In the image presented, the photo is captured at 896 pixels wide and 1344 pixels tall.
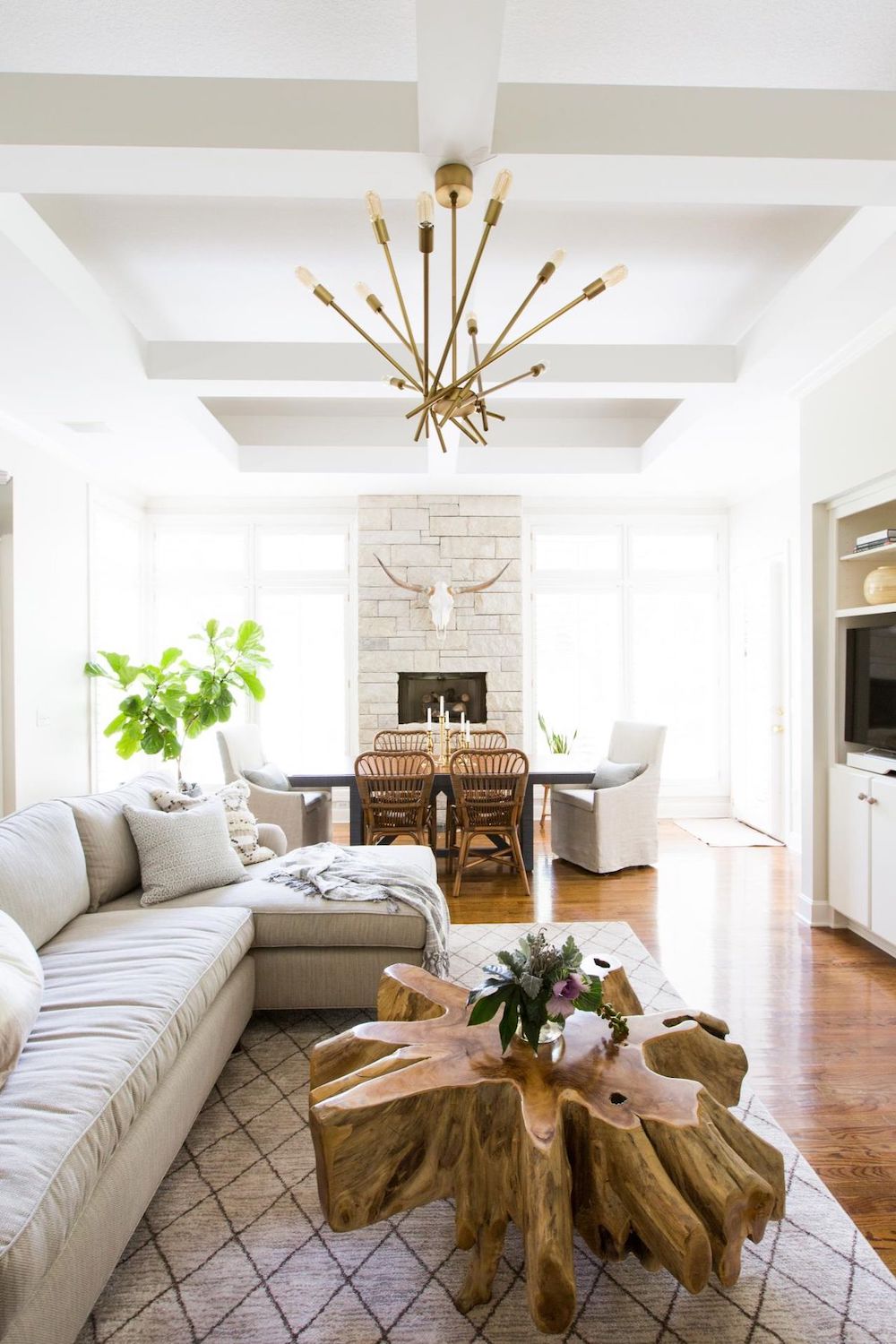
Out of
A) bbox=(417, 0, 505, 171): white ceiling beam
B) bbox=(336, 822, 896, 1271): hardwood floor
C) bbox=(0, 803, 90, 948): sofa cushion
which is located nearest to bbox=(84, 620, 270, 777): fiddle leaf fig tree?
bbox=(336, 822, 896, 1271): hardwood floor

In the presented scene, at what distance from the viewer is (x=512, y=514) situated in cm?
651

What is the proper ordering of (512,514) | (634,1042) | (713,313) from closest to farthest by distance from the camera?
(634,1042), (713,313), (512,514)

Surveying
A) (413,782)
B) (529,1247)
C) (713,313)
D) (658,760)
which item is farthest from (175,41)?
(658,760)

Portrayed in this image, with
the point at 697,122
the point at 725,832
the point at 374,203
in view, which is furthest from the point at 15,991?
the point at 725,832

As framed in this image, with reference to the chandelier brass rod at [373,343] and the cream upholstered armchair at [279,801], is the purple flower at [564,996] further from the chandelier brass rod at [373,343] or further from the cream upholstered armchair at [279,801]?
the cream upholstered armchair at [279,801]

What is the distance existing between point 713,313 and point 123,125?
106 inches

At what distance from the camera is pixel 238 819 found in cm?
336

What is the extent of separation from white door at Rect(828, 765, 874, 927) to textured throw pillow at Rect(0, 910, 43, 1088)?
333 cm

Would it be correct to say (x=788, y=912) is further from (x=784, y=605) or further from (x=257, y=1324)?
(x=257, y=1324)

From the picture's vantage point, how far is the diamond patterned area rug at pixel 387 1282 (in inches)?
59.7

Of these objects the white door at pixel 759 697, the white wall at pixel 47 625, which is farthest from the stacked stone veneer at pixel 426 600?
the white wall at pixel 47 625

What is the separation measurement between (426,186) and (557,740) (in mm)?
4916

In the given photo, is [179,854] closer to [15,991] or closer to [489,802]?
[15,991]

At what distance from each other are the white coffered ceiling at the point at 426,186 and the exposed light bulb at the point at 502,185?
0.45 feet
